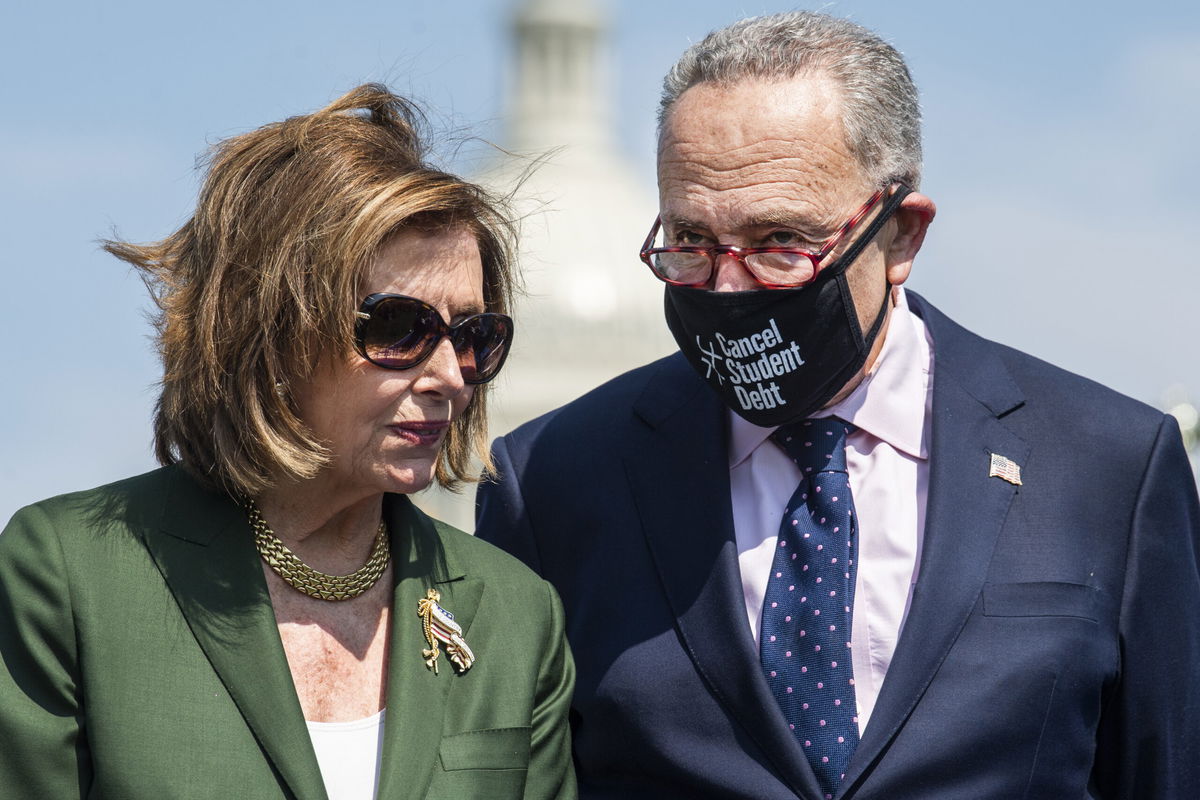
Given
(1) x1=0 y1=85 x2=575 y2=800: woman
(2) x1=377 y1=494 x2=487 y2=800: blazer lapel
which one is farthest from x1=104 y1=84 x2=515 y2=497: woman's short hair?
(2) x1=377 y1=494 x2=487 y2=800: blazer lapel

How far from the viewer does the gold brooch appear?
17.1 feet

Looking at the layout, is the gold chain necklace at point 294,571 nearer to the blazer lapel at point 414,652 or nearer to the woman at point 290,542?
the woman at point 290,542

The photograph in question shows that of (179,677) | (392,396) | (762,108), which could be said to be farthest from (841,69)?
(179,677)

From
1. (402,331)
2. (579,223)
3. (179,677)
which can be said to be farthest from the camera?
(579,223)

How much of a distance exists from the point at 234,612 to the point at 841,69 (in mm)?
A: 2241

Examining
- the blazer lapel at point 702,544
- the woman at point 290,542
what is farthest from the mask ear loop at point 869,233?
the woman at point 290,542

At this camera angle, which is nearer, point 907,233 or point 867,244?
point 867,244

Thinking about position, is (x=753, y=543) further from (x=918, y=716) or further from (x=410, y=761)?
(x=410, y=761)

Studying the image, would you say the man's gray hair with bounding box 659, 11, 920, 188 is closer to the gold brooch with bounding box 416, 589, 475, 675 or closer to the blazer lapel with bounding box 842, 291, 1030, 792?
the blazer lapel with bounding box 842, 291, 1030, 792

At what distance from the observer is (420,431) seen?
5.14 m

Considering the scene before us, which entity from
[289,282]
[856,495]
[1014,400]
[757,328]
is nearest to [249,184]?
[289,282]

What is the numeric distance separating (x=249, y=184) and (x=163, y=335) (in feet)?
1.45

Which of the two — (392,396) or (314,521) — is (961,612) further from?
(314,521)

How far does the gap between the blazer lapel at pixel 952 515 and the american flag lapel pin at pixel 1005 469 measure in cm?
1
